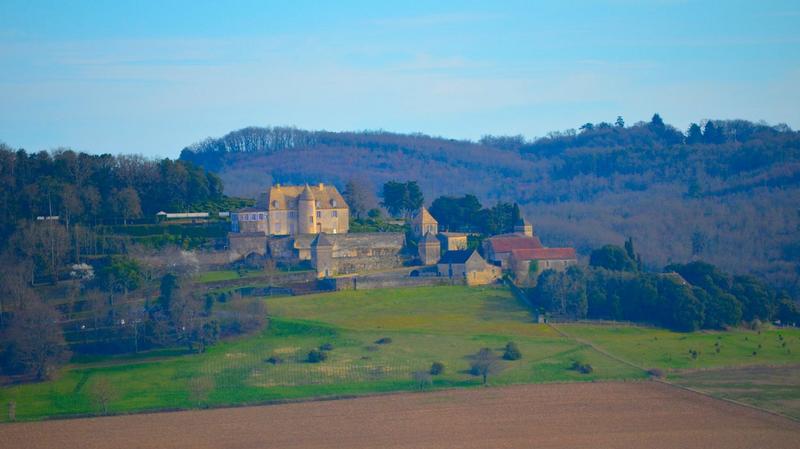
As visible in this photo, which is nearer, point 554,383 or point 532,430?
point 532,430

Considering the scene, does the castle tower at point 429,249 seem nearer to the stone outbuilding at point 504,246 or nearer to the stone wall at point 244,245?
the stone outbuilding at point 504,246

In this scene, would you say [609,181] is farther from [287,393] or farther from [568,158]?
[287,393]

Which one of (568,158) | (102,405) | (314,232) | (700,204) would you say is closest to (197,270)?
(314,232)

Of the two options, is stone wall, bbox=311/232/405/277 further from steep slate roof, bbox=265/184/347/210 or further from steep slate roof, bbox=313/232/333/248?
steep slate roof, bbox=265/184/347/210

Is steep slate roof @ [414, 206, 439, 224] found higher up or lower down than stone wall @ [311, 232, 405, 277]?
higher up

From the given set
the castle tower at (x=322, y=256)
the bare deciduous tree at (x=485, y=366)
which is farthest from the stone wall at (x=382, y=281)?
the bare deciduous tree at (x=485, y=366)

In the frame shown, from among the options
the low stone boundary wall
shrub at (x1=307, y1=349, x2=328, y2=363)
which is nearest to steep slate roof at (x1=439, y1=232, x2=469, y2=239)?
the low stone boundary wall

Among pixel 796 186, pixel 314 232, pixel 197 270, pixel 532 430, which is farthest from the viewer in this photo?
pixel 796 186
